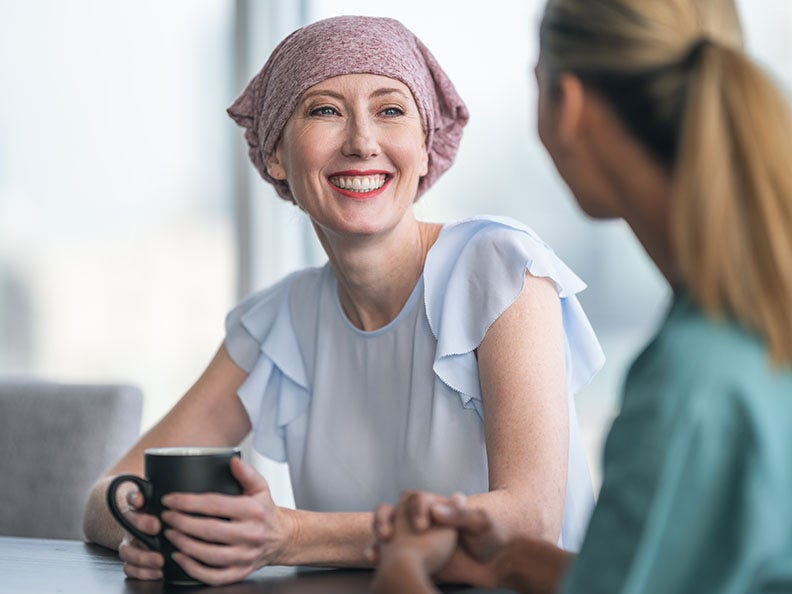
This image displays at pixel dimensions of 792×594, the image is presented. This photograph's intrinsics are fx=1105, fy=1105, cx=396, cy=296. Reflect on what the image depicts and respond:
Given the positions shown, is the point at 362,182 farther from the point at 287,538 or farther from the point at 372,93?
the point at 287,538

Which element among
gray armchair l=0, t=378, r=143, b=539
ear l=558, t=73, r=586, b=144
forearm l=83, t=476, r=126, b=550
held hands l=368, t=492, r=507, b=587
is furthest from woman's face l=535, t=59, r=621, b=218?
gray armchair l=0, t=378, r=143, b=539

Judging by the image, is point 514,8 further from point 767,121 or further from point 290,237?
point 767,121

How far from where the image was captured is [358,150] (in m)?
1.70

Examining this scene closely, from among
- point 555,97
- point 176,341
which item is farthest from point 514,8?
point 555,97

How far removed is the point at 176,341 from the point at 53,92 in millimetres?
885

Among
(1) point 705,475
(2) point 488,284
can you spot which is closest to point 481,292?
(2) point 488,284

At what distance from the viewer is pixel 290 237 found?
325cm

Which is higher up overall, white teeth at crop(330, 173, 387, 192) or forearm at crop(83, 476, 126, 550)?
white teeth at crop(330, 173, 387, 192)

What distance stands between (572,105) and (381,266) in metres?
0.87

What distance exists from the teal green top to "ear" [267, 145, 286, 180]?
1.18 metres

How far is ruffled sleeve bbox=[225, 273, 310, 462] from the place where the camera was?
1.82 metres

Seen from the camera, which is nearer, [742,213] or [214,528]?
[742,213]

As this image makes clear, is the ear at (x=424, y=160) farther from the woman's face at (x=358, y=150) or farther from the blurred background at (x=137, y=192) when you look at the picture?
the blurred background at (x=137, y=192)

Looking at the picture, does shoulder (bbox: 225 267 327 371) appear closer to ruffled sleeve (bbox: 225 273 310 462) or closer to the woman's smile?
ruffled sleeve (bbox: 225 273 310 462)
